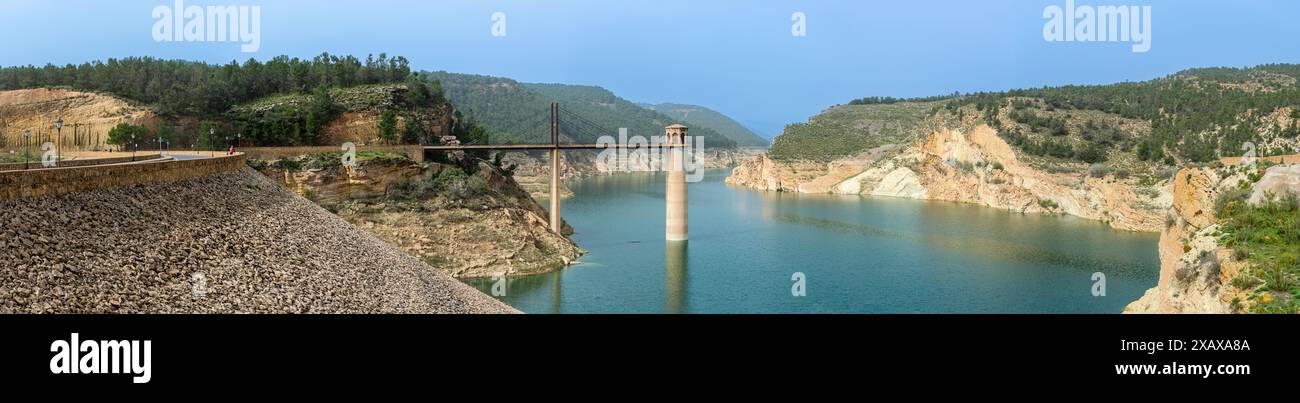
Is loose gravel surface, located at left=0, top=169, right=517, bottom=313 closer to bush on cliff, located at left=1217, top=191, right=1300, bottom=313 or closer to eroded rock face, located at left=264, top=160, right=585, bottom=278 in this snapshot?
eroded rock face, located at left=264, top=160, right=585, bottom=278

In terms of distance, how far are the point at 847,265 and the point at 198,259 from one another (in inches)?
983

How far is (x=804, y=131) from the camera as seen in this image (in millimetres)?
93375

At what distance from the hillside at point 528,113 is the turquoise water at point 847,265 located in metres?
47.0

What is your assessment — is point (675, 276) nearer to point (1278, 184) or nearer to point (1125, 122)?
point (1278, 184)

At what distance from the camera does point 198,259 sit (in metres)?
14.3

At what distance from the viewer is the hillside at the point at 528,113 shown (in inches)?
4589

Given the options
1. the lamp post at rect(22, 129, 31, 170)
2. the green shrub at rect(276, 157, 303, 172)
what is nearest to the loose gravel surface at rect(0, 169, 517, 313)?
the lamp post at rect(22, 129, 31, 170)

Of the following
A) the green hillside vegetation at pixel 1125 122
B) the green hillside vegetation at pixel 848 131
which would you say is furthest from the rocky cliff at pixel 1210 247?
the green hillside vegetation at pixel 848 131

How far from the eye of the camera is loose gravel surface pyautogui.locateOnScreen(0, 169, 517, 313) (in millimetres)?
11008

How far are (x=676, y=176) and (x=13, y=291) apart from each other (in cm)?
3332

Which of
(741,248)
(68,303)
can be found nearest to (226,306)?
(68,303)

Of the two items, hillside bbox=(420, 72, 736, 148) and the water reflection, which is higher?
hillside bbox=(420, 72, 736, 148)

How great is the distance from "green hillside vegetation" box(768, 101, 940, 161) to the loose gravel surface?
2657 inches
